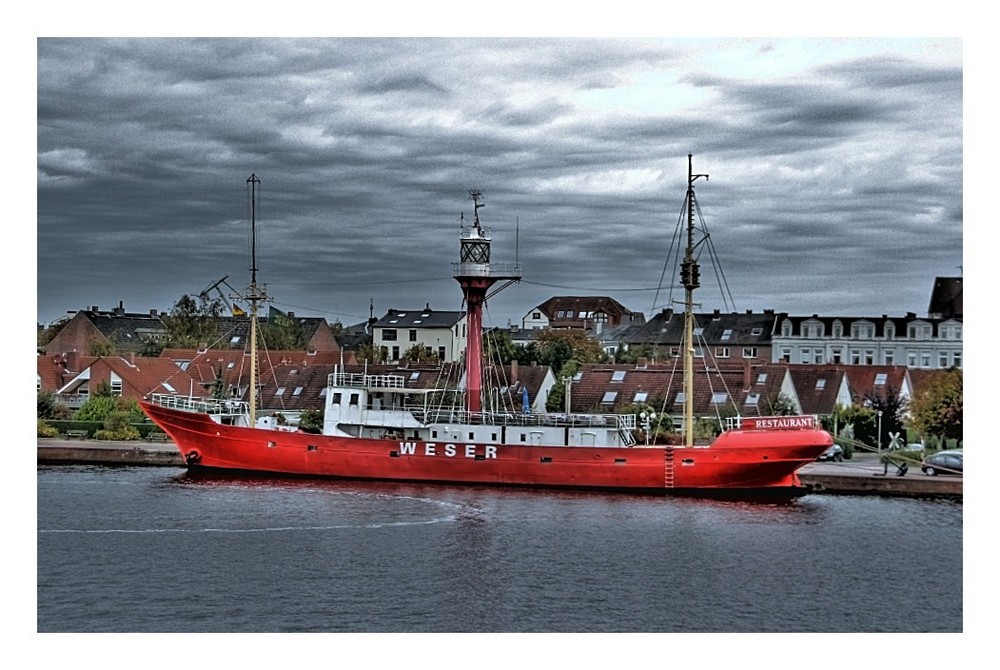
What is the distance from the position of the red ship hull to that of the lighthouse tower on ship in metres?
1.16

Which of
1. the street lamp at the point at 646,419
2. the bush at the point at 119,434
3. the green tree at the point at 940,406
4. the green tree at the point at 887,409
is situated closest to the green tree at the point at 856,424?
the green tree at the point at 887,409

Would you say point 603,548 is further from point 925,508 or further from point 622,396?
point 622,396

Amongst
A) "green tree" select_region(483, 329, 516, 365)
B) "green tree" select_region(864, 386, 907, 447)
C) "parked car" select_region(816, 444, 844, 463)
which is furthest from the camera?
"green tree" select_region(483, 329, 516, 365)

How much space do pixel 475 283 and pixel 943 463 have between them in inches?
308

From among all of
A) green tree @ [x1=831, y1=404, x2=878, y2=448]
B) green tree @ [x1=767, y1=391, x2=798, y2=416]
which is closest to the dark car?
green tree @ [x1=831, y1=404, x2=878, y2=448]

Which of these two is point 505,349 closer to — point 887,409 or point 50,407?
point 887,409

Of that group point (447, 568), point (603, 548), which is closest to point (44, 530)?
point (447, 568)

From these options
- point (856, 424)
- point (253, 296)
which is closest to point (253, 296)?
point (253, 296)

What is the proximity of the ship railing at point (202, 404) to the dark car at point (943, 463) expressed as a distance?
11941mm

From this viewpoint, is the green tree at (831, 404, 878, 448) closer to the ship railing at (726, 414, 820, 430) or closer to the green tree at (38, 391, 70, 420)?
the ship railing at (726, 414, 820, 430)

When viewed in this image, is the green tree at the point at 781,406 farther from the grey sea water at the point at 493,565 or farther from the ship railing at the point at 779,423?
the grey sea water at the point at 493,565

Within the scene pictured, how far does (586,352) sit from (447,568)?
15.1 meters

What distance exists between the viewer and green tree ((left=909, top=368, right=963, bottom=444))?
67.8 feet
